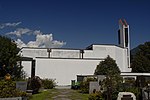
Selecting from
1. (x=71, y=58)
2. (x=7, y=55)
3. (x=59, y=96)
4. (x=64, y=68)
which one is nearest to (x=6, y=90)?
(x=59, y=96)

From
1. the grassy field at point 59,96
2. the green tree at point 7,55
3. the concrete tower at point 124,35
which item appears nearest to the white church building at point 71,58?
the concrete tower at point 124,35

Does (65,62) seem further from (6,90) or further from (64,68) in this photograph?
(6,90)

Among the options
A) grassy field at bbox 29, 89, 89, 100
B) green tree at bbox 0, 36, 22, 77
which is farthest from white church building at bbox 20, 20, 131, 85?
grassy field at bbox 29, 89, 89, 100

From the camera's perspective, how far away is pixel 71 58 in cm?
6281

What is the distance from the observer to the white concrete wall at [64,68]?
5927 centimetres

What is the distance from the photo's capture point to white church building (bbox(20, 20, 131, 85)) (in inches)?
2343

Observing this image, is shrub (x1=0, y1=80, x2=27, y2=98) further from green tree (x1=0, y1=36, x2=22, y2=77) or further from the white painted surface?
the white painted surface

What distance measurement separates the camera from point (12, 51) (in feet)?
→ 146

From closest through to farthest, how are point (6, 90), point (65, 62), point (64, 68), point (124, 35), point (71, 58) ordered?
point (6, 90), point (64, 68), point (65, 62), point (71, 58), point (124, 35)

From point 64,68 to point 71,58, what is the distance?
3.57m

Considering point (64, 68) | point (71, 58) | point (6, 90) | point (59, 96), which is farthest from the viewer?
point (71, 58)

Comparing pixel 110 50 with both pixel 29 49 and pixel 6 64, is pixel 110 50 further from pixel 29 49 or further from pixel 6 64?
pixel 6 64

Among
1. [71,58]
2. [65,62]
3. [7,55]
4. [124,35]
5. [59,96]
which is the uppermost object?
[124,35]

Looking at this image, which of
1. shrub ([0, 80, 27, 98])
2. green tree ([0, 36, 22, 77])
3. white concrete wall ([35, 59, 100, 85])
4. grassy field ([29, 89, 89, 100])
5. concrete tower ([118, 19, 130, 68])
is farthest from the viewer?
concrete tower ([118, 19, 130, 68])
